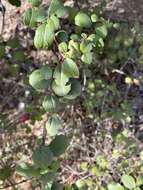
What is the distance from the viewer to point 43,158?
4.30 ft

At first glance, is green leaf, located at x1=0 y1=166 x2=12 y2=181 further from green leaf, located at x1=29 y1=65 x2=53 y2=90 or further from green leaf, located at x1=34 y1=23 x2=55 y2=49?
green leaf, located at x1=34 y1=23 x2=55 y2=49

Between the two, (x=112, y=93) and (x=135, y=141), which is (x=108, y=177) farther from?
(x=112, y=93)

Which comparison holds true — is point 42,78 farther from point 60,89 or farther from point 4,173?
point 4,173

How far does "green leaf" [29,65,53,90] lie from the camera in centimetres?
126

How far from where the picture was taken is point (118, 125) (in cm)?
262

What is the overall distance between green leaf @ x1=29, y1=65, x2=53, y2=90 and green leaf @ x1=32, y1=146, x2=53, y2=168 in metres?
0.18

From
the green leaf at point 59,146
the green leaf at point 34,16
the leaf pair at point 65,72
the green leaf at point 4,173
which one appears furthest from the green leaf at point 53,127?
the green leaf at point 4,173

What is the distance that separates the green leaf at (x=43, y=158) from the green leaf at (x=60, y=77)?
214 millimetres

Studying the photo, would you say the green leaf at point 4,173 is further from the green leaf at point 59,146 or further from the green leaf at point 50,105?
the green leaf at point 50,105

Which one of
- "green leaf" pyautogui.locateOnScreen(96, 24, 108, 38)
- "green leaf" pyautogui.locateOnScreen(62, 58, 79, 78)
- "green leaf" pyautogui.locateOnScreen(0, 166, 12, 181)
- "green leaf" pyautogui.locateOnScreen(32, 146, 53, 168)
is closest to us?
"green leaf" pyautogui.locateOnScreen(62, 58, 79, 78)

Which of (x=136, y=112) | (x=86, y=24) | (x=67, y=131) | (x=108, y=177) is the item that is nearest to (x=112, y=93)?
(x=136, y=112)

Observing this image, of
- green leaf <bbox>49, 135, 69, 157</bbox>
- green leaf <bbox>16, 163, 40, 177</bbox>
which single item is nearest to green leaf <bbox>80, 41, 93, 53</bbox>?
green leaf <bbox>49, 135, 69, 157</bbox>

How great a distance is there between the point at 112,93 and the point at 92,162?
45cm

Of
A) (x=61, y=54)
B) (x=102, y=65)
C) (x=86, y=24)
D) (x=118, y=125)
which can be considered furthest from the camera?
(x=102, y=65)
